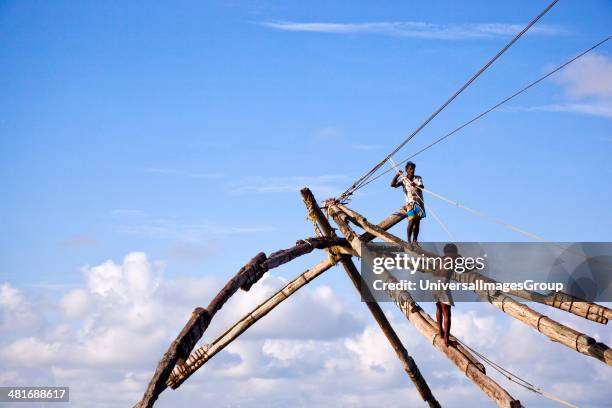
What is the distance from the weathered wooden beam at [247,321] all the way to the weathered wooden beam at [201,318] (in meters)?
2.27

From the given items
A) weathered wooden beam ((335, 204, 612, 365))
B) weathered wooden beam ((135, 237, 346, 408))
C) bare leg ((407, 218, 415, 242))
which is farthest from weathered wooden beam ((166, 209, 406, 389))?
weathered wooden beam ((335, 204, 612, 365))

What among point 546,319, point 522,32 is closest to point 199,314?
point 546,319

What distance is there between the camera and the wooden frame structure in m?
11.7

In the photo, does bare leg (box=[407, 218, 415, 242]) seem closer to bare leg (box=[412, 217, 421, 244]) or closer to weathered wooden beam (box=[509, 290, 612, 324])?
bare leg (box=[412, 217, 421, 244])

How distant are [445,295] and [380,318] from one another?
5.60 m

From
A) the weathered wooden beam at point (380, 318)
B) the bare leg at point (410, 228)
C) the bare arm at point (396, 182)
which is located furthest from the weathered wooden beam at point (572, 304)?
the weathered wooden beam at point (380, 318)

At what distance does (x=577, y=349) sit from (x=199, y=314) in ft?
17.5

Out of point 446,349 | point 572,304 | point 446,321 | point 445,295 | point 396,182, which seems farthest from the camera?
point 396,182

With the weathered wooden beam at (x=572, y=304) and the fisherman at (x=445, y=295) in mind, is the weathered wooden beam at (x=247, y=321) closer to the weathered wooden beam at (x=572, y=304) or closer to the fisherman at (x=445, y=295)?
the weathered wooden beam at (x=572, y=304)

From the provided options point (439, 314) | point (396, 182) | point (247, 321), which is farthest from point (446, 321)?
point (247, 321)

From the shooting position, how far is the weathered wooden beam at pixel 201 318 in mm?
11656

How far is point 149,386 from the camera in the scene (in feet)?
38.3

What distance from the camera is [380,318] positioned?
18.7 m

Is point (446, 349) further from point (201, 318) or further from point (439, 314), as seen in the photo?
point (201, 318)
